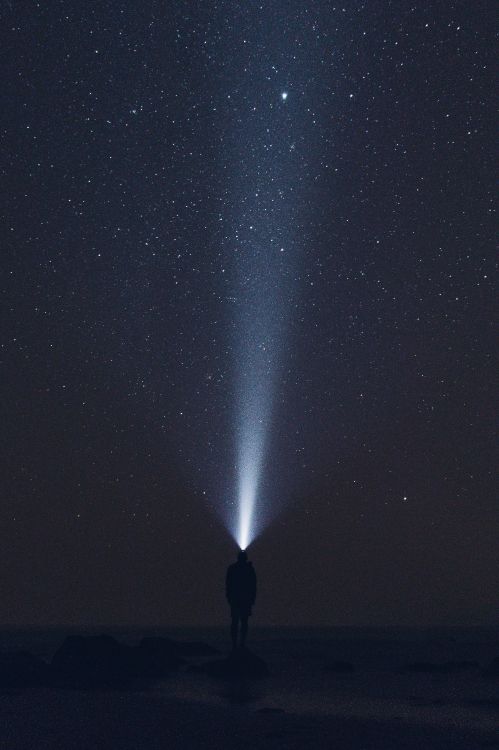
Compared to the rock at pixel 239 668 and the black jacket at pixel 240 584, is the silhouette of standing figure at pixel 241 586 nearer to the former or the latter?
the black jacket at pixel 240 584

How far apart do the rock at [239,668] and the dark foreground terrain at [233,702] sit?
1.1 inches

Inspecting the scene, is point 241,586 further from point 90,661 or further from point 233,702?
point 233,702

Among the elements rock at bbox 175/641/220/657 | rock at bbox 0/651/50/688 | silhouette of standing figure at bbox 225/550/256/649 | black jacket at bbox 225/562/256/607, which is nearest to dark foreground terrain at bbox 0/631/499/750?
rock at bbox 0/651/50/688

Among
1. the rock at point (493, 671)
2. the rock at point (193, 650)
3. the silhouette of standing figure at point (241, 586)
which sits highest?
the silhouette of standing figure at point (241, 586)

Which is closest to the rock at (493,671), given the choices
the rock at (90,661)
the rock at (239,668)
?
the rock at (239,668)

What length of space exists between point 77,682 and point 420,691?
638 centimetres

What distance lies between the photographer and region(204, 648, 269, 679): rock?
18.4m

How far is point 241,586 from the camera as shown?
1970cm

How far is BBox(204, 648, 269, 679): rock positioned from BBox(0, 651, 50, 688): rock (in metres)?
3.42

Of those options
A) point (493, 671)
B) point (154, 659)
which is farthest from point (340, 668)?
point (154, 659)

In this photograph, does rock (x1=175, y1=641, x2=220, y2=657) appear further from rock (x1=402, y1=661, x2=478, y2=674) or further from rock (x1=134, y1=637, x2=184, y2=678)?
rock (x1=402, y1=661, x2=478, y2=674)

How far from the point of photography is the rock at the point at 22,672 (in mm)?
17078

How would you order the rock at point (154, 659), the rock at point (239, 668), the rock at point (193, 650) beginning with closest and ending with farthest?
the rock at point (239, 668)
the rock at point (154, 659)
the rock at point (193, 650)

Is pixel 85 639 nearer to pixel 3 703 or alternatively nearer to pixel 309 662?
pixel 3 703
